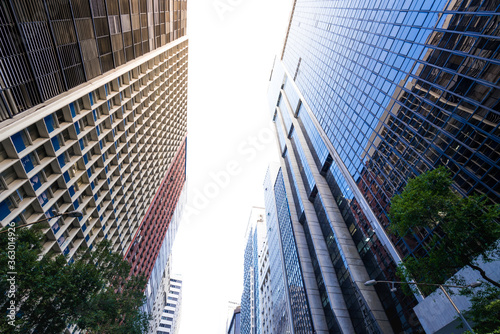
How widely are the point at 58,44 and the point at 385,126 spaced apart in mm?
36901

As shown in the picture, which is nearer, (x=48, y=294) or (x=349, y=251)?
(x=48, y=294)

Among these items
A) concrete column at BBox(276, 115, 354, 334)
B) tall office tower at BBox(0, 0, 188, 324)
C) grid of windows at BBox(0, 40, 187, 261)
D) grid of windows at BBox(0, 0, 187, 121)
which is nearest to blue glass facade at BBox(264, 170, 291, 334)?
concrete column at BBox(276, 115, 354, 334)

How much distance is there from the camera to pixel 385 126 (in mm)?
34844

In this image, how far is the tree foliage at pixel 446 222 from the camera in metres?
14.3

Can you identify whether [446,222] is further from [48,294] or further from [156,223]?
[156,223]

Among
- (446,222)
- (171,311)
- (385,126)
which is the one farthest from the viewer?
(171,311)

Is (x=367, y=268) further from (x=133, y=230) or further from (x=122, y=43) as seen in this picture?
(x=122, y=43)

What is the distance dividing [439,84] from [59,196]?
39735mm

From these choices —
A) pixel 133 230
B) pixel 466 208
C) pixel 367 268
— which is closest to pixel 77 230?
pixel 133 230

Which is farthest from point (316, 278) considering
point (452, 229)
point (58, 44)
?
point (58, 44)

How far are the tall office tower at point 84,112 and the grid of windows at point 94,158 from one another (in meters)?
0.11

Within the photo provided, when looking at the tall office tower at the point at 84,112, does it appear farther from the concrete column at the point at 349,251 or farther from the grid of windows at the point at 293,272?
the concrete column at the point at 349,251

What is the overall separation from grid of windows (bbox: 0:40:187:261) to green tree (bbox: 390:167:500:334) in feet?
87.7

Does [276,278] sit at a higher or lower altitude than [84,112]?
higher
